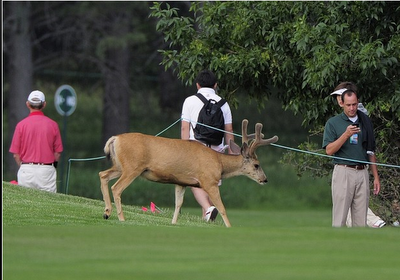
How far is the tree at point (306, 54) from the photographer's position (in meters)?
16.0

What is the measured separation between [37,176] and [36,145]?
24.2 inches

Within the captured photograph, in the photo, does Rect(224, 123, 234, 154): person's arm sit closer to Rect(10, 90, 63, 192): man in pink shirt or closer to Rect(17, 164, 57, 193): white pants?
Rect(10, 90, 63, 192): man in pink shirt

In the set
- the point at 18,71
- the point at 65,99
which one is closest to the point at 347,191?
the point at 65,99

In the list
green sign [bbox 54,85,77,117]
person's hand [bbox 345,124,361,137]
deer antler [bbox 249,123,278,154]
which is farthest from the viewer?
green sign [bbox 54,85,77,117]

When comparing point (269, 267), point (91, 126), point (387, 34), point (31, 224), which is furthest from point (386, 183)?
point (91, 126)

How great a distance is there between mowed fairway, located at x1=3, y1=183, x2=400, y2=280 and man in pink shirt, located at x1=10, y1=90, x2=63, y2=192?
13.1 ft

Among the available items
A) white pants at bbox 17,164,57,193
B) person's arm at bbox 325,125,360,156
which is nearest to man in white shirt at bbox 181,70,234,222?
white pants at bbox 17,164,57,193

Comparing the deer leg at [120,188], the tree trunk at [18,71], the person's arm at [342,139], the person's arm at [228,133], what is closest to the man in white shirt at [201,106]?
the person's arm at [228,133]

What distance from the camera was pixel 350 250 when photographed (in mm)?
9961

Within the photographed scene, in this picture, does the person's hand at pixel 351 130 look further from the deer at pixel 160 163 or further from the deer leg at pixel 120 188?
the deer leg at pixel 120 188

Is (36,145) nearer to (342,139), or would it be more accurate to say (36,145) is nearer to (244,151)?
(244,151)

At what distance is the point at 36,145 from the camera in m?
16.6

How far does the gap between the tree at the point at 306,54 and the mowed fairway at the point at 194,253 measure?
4.88 m

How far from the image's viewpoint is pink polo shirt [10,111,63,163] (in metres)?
16.5
